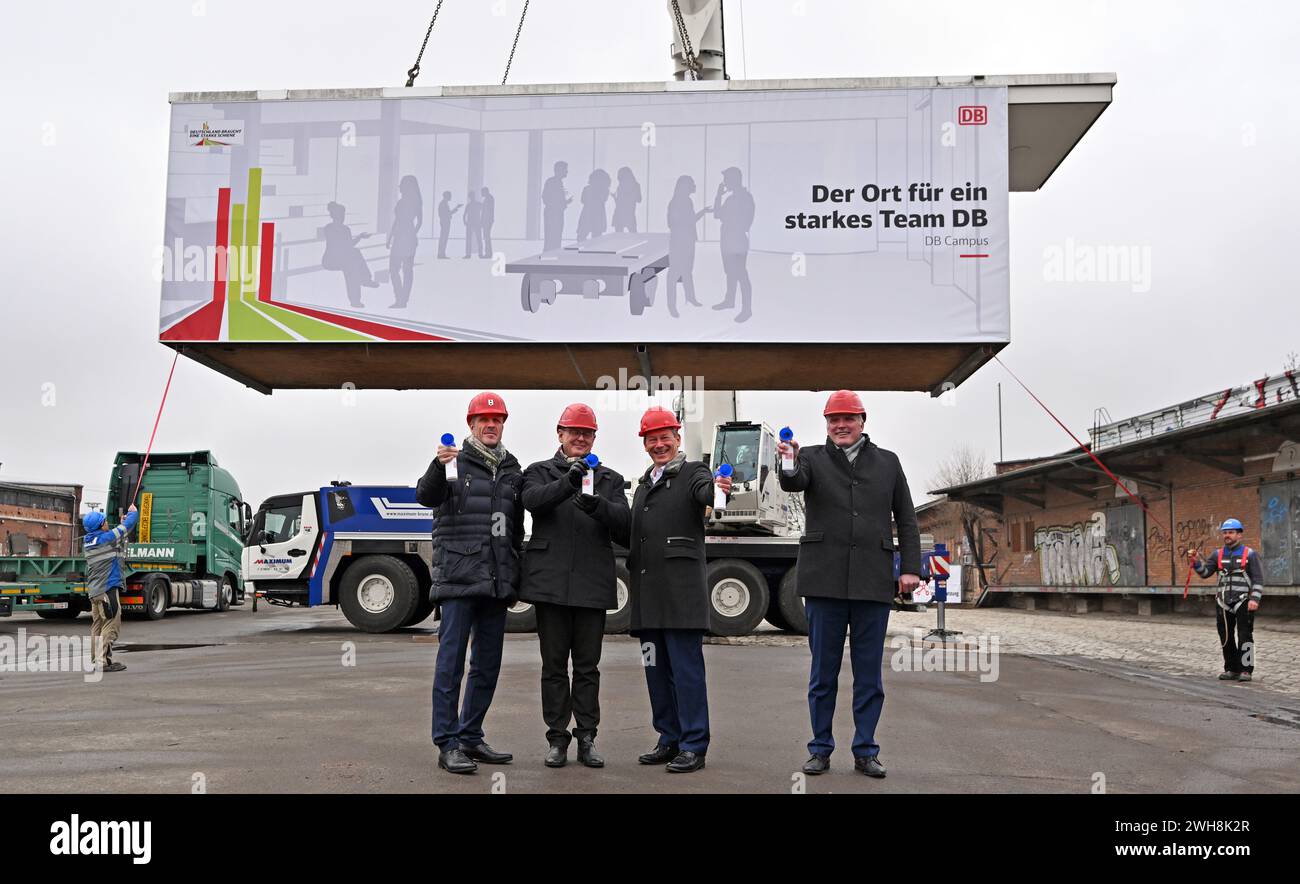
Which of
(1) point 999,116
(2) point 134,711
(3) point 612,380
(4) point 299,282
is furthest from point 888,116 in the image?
(2) point 134,711

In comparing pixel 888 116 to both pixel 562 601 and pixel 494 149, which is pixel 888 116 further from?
pixel 562 601

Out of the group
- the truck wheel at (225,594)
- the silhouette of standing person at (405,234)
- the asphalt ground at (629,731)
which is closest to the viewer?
the asphalt ground at (629,731)

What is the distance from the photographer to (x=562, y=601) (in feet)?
17.4

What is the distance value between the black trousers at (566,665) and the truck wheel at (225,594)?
19.8m

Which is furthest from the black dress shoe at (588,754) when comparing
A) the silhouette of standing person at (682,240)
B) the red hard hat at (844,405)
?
the silhouette of standing person at (682,240)

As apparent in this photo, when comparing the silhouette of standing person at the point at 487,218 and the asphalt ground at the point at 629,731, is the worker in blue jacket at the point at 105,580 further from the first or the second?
the silhouette of standing person at the point at 487,218

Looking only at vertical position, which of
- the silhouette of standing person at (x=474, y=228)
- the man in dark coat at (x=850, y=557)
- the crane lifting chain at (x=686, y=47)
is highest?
the crane lifting chain at (x=686, y=47)

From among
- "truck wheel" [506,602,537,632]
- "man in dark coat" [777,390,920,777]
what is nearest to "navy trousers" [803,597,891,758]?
"man in dark coat" [777,390,920,777]

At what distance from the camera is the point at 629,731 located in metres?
6.45

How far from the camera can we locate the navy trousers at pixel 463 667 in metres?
5.22

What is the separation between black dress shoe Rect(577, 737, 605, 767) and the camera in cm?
522

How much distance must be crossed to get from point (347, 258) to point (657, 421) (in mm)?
8327

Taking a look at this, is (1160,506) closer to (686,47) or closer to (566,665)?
(686,47)
